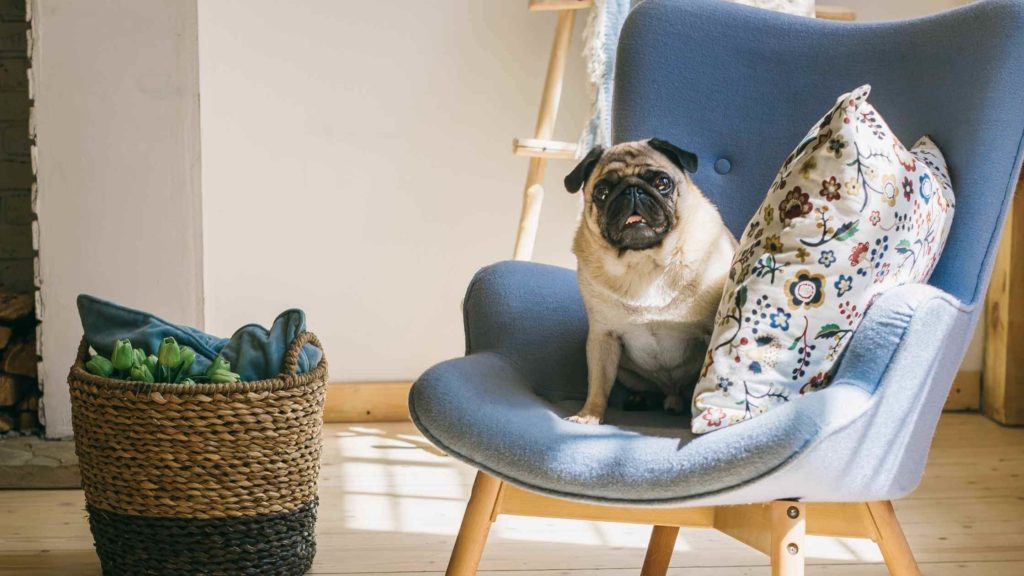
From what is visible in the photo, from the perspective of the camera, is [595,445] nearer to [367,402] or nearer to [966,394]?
[367,402]

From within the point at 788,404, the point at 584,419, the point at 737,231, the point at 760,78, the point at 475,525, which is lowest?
the point at 475,525

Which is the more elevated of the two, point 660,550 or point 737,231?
point 737,231

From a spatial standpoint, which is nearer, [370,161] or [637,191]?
[637,191]

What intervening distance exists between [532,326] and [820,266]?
0.49 metres

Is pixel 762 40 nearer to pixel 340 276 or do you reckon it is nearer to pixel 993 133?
pixel 993 133

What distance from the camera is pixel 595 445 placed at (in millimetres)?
1312

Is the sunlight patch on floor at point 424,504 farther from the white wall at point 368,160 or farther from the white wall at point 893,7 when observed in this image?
the white wall at point 893,7

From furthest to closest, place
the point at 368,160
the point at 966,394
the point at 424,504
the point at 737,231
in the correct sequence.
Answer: the point at 966,394 → the point at 368,160 → the point at 424,504 → the point at 737,231

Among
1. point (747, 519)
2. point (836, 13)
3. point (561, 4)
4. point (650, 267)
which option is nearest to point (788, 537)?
point (747, 519)

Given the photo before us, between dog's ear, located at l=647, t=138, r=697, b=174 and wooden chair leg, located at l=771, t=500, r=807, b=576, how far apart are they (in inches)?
21.8

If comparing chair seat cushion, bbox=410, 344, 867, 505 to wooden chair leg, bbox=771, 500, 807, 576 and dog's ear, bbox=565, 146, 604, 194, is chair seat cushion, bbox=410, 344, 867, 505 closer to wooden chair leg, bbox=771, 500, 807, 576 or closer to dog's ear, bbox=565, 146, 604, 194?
wooden chair leg, bbox=771, 500, 807, 576

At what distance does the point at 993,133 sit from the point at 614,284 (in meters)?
0.56

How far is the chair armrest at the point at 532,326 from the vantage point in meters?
1.70

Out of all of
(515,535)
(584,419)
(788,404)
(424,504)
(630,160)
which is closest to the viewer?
(788,404)
